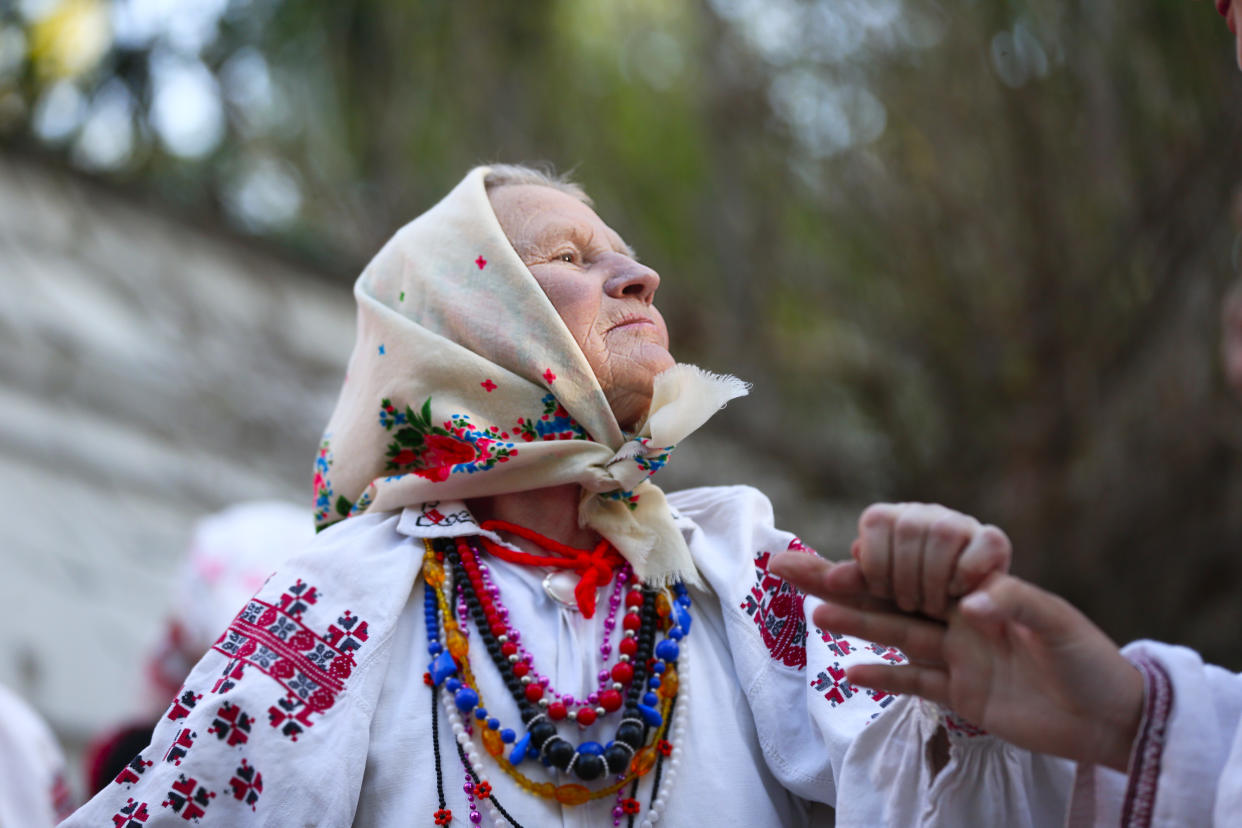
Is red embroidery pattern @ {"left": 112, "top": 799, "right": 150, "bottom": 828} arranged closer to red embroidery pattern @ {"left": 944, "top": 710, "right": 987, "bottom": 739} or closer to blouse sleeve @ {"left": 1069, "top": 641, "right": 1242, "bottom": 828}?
red embroidery pattern @ {"left": 944, "top": 710, "right": 987, "bottom": 739}

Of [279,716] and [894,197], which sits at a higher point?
[894,197]

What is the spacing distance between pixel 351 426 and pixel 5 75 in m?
4.34

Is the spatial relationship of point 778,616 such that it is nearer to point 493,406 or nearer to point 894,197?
point 493,406

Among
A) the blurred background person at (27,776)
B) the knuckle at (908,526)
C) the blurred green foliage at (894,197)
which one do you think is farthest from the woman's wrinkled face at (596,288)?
the blurred green foliage at (894,197)

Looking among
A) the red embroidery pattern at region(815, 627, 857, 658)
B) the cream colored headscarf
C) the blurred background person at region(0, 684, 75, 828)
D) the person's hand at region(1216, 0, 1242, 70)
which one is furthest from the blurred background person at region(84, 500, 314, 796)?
the person's hand at region(1216, 0, 1242, 70)

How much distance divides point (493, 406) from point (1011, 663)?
2.68 feet

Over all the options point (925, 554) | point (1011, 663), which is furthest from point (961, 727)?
point (925, 554)

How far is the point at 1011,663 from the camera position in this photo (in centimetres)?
132

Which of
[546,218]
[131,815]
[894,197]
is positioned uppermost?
[894,197]

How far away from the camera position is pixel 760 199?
6.01 metres

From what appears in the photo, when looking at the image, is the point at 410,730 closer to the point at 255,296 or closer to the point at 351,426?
the point at 351,426

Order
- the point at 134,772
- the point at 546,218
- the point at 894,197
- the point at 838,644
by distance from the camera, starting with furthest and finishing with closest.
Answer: the point at 894,197, the point at 546,218, the point at 838,644, the point at 134,772

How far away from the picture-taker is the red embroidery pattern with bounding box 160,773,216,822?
1502 millimetres

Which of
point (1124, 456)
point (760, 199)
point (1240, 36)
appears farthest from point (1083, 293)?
point (1240, 36)
